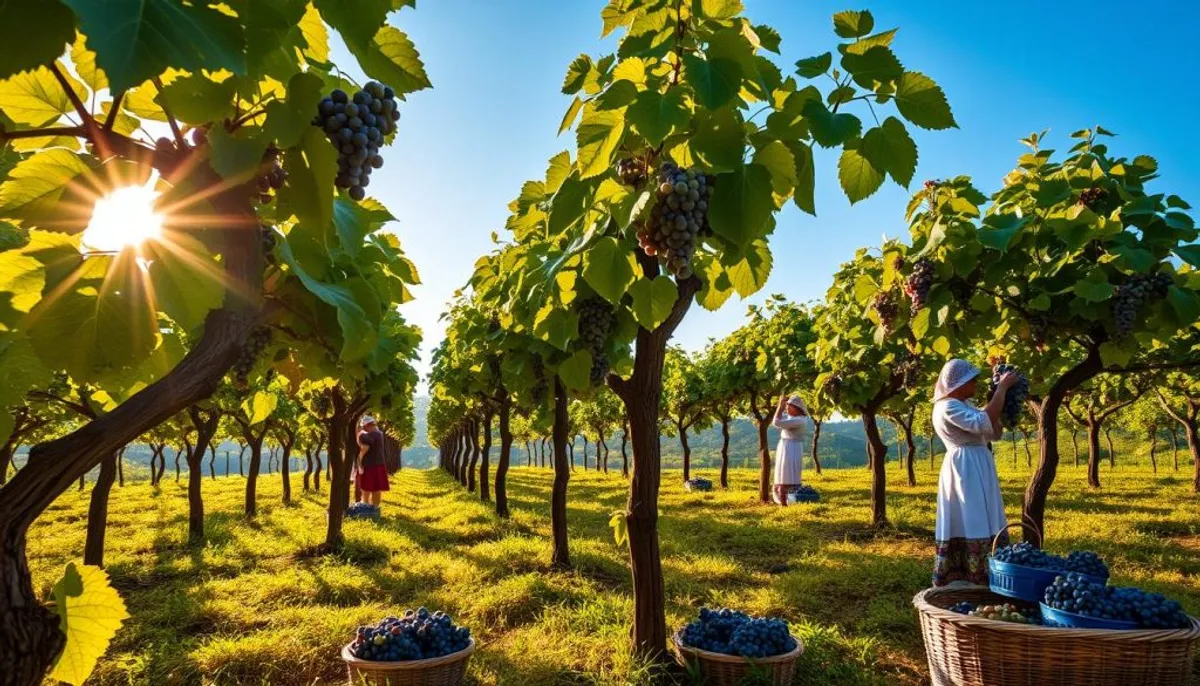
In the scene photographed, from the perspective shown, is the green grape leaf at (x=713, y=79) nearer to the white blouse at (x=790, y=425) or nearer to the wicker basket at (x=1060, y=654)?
the wicker basket at (x=1060, y=654)

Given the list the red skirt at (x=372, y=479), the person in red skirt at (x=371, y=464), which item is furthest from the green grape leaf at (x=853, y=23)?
the red skirt at (x=372, y=479)

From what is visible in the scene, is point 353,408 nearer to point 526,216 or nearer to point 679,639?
point 679,639

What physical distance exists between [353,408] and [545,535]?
145 inches

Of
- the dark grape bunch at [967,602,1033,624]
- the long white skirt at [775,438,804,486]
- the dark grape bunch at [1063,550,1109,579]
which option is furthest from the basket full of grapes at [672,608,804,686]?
the long white skirt at [775,438,804,486]

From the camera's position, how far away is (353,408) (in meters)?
9.84

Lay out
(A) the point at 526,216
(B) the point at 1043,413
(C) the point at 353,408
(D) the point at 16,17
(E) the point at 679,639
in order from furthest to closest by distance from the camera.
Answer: (C) the point at 353,408
(B) the point at 1043,413
(E) the point at 679,639
(A) the point at 526,216
(D) the point at 16,17

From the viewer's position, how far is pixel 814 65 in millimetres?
1811

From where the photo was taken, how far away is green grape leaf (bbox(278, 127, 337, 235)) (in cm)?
118

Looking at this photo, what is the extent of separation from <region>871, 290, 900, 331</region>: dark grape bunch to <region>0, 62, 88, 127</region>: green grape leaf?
5.68 m

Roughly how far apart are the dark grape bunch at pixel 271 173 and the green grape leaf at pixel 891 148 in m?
1.46

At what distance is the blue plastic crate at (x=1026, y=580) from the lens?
4.06 m

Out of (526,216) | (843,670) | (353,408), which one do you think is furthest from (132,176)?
(353,408)

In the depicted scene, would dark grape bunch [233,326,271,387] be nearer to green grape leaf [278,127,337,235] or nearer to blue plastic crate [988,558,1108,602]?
green grape leaf [278,127,337,235]

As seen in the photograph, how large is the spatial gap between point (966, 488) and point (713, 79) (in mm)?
5605
